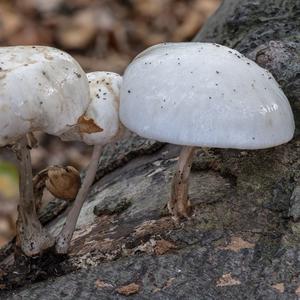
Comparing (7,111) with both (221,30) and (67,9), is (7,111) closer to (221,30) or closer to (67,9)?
(221,30)

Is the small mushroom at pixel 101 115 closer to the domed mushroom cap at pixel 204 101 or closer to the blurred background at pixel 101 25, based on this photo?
the domed mushroom cap at pixel 204 101

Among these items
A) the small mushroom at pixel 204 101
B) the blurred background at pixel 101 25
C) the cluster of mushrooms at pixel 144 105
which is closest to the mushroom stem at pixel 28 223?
the cluster of mushrooms at pixel 144 105

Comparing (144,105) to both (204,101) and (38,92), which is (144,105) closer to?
(204,101)

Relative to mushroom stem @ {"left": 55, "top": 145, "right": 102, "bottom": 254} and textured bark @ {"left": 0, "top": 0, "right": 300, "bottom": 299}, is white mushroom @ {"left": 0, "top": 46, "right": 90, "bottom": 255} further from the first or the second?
textured bark @ {"left": 0, "top": 0, "right": 300, "bottom": 299}

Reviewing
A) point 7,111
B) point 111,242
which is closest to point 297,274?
point 111,242

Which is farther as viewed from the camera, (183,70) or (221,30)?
(221,30)

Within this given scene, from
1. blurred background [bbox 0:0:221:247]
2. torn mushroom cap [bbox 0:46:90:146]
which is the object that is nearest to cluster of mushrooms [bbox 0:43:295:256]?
torn mushroom cap [bbox 0:46:90:146]
